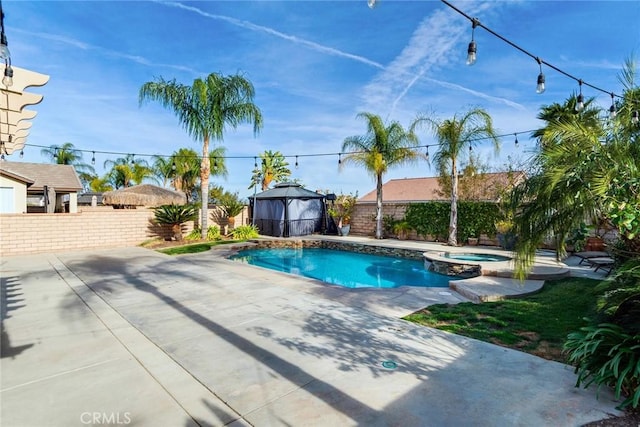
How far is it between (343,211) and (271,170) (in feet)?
42.8

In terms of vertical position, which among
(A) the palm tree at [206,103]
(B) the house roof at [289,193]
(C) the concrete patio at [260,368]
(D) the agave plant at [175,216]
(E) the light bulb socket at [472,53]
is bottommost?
(C) the concrete patio at [260,368]

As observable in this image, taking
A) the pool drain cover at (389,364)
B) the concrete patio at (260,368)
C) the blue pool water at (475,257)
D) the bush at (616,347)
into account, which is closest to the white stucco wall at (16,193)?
the concrete patio at (260,368)

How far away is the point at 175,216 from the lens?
1320cm

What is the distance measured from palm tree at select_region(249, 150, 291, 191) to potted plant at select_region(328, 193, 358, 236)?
1210 centimetres

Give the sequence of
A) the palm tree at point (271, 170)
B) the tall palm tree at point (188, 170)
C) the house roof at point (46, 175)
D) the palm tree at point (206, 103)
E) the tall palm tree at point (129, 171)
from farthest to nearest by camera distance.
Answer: the tall palm tree at point (129, 171) → the palm tree at point (271, 170) → the tall palm tree at point (188, 170) → the house roof at point (46, 175) → the palm tree at point (206, 103)

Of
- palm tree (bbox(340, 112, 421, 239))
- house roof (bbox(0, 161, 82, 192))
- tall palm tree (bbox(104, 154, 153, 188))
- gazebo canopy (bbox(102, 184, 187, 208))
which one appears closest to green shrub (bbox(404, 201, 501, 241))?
palm tree (bbox(340, 112, 421, 239))

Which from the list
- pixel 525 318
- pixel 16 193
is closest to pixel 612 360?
pixel 525 318

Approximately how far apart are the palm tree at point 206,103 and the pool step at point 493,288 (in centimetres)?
1098

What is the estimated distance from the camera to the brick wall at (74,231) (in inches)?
416

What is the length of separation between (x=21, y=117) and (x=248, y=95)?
32.5ft

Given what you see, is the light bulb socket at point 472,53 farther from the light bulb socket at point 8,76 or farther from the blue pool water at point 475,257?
the blue pool water at point 475,257

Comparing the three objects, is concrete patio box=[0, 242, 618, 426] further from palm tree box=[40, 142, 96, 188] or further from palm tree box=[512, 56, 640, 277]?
palm tree box=[40, 142, 96, 188]

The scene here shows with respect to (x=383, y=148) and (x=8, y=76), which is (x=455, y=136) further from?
(x=8, y=76)

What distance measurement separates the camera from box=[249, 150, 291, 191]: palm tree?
91.8 feet
